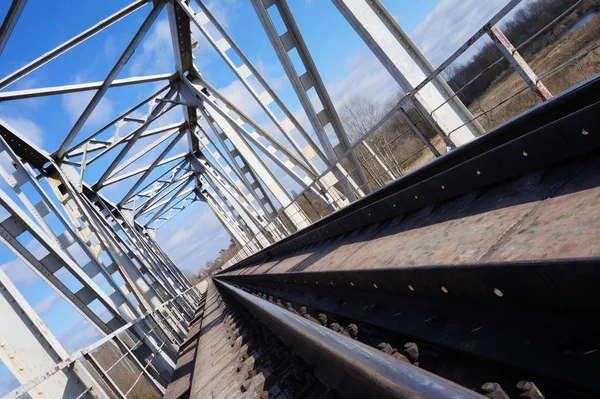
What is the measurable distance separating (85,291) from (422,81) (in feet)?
23.6

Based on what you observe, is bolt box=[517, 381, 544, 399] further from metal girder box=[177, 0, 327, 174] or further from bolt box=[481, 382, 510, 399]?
metal girder box=[177, 0, 327, 174]

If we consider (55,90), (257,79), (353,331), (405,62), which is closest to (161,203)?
(55,90)

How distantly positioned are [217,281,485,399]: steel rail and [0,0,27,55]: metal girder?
775cm

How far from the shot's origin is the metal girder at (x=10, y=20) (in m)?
7.56

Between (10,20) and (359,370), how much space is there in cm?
889

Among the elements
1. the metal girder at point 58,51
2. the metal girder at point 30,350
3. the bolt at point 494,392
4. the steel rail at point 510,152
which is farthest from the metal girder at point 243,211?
the bolt at point 494,392

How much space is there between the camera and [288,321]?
302 centimetres

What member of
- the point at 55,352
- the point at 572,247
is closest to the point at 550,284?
the point at 572,247

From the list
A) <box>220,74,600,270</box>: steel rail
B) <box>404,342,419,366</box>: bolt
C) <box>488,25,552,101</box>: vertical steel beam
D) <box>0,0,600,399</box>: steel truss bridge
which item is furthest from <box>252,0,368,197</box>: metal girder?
<box>404,342,419,366</box>: bolt

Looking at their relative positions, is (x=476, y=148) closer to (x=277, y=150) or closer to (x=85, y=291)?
(x=85, y=291)

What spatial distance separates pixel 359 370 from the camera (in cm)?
162

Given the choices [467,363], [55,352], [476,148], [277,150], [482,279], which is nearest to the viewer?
[467,363]

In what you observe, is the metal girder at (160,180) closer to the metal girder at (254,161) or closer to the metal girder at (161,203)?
the metal girder at (161,203)

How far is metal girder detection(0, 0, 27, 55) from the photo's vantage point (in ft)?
24.8
